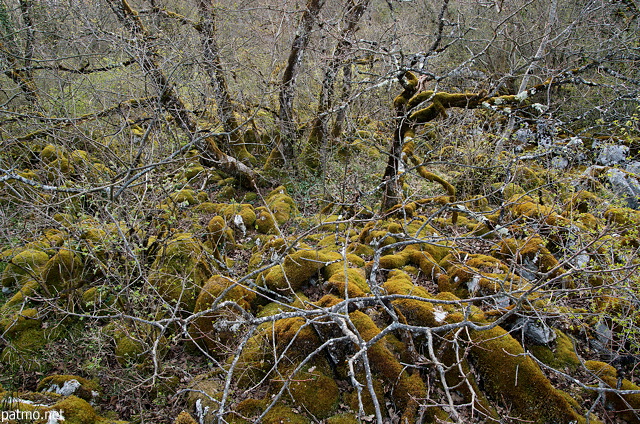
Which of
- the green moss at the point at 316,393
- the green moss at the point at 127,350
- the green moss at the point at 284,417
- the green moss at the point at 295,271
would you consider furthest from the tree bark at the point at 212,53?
the green moss at the point at 284,417

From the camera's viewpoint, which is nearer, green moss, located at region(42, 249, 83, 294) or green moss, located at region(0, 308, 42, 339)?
green moss, located at region(0, 308, 42, 339)

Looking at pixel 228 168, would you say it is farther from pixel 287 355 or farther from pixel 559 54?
pixel 559 54

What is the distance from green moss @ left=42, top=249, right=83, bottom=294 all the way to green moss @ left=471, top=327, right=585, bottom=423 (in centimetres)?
603

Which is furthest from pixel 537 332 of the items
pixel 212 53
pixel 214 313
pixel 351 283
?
pixel 212 53

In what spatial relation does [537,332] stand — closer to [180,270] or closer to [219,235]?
[180,270]

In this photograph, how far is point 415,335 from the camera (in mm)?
4055

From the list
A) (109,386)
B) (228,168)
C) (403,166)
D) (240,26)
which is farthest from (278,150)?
(109,386)

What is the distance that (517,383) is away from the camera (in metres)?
3.61

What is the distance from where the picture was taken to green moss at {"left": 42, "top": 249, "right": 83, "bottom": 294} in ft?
18.4

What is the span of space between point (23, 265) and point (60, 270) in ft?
2.88

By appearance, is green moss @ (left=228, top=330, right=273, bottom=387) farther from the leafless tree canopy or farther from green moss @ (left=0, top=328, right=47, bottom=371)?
green moss @ (left=0, top=328, right=47, bottom=371)

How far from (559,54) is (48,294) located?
13.9 metres

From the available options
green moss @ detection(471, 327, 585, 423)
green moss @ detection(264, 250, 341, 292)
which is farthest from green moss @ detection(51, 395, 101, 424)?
green moss @ detection(471, 327, 585, 423)

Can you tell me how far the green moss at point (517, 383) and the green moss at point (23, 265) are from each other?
6.79m
